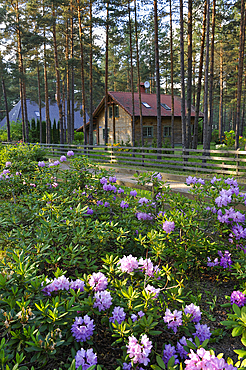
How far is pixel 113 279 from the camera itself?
235 centimetres

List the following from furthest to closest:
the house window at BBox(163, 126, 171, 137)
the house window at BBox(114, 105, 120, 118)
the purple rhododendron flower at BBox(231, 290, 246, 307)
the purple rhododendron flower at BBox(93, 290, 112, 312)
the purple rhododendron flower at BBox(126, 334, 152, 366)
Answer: the house window at BBox(163, 126, 171, 137), the house window at BBox(114, 105, 120, 118), the purple rhododendron flower at BBox(231, 290, 246, 307), the purple rhododendron flower at BBox(93, 290, 112, 312), the purple rhododendron flower at BBox(126, 334, 152, 366)

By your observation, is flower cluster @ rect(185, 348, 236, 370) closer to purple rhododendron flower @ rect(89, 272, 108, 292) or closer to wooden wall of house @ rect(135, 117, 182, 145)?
purple rhododendron flower @ rect(89, 272, 108, 292)

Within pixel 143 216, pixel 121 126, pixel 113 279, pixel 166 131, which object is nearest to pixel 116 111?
pixel 121 126

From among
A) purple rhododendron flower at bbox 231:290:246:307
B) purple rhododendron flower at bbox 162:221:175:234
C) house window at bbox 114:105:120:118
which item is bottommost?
purple rhododendron flower at bbox 231:290:246:307

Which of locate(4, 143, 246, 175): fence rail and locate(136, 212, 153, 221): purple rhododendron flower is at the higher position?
locate(4, 143, 246, 175): fence rail

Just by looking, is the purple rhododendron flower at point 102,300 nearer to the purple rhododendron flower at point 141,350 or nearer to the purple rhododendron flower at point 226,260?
the purple rhododendron flower at point 141,350

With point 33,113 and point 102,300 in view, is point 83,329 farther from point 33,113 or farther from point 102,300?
point 33,113

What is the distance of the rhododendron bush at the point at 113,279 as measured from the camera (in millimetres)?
1704

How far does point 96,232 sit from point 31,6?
28068 millimetres

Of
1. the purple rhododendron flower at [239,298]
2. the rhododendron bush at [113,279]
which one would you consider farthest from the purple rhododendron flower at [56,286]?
the purple rhododendron flower at [239,298]

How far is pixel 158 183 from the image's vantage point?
4133 millimetres

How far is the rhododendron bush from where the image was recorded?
1704 mm

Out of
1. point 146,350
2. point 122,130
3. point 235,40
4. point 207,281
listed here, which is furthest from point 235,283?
point 235,40

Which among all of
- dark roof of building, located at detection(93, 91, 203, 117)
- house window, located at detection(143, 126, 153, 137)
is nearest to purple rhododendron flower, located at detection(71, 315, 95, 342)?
dark roof of building, located at detection(93, 91, 203, 117)
